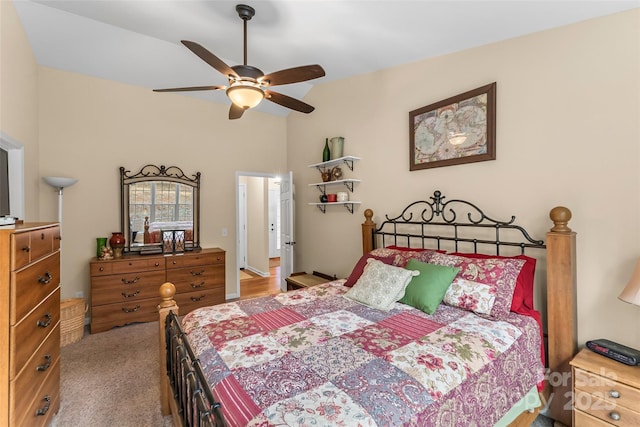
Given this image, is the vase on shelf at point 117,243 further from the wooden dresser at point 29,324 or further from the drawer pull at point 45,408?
the drawer pull at point 45,408

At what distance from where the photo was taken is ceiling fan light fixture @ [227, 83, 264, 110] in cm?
214

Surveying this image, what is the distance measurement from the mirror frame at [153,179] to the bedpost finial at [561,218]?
4.24 meters

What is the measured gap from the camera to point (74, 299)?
344cm

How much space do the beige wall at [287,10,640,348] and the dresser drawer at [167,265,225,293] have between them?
2675 mm

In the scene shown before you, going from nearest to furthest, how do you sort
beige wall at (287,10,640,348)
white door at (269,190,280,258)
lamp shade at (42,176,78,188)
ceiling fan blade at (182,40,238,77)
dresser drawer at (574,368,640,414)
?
1. dresser drawer at (574,368,640,414)
2. beige wall at (287,10,640,348)
3. ceiling fan blade at (182,40,238,77)
4. lamp shade at (42,176,78,188)
5. white door at (269,190,280,258)

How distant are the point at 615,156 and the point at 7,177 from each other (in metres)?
4.79

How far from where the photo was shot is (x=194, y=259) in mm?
3982

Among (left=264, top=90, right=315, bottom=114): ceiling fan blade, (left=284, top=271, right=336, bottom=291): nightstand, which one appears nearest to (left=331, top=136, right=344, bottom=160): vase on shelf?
(left=264, top=90, right=315, bottom=114): ceiling fan blade

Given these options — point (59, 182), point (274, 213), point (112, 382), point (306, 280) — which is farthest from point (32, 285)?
point (274, 213)

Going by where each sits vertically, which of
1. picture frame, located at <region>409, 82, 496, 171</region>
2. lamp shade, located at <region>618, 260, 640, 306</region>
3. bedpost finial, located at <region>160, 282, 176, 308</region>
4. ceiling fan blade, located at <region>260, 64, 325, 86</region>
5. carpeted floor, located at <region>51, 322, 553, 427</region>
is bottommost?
carpeted floor, located at <region>51, 322, 553, 427</region>

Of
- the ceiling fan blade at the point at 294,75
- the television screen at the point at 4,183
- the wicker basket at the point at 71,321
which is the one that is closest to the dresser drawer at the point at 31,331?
the television screen at the point at 4,183

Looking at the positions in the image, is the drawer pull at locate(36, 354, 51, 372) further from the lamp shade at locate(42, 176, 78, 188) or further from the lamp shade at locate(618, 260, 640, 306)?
the lamp shade at locate(618, 260, 640, 306)

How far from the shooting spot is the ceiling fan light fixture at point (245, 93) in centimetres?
214

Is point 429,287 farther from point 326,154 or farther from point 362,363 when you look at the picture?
point 326,154
